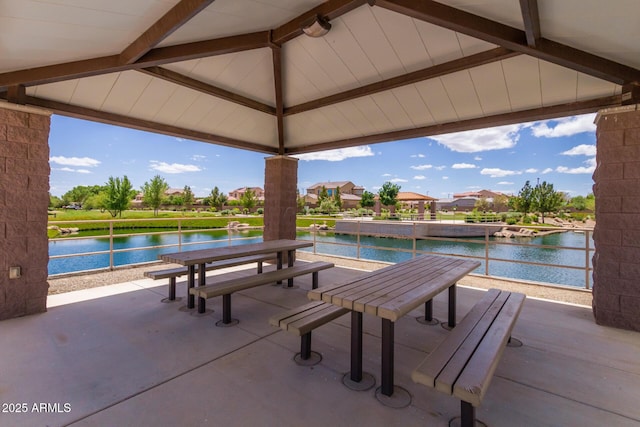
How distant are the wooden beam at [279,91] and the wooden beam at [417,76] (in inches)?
13.7

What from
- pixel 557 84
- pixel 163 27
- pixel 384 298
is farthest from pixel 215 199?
pixel 384 298

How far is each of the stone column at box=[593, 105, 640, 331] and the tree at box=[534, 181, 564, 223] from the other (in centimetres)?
3433

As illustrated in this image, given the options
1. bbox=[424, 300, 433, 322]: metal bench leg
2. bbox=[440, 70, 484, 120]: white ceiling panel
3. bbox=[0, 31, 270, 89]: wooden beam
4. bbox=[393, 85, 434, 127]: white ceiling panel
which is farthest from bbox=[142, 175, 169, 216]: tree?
bbox=[424, 300, 433, 322]: metal bench leg

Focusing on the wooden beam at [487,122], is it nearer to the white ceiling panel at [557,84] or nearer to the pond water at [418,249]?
the white ceiling panel at [557,84]

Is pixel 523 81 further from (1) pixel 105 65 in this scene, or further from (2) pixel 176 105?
(2) pixel 176 105

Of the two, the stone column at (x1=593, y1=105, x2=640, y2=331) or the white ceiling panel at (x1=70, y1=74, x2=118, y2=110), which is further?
the white ceiling panel at (x1=70, y1=74, x2=118, y2=110)

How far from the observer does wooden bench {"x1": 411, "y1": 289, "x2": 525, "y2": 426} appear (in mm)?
1224

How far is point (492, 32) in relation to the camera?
7.02 feet

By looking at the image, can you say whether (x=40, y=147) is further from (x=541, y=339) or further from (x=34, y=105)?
(x=541, y=339)

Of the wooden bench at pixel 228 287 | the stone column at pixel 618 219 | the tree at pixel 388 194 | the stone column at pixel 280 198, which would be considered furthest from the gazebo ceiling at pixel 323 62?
the tree at pixel 388 194

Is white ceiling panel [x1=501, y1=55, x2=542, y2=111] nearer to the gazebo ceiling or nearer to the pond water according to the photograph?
the gazebo ceiling

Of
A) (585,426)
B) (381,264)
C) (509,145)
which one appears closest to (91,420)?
(585,426)

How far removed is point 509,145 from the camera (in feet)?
163

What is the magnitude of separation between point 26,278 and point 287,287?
2.83 m
